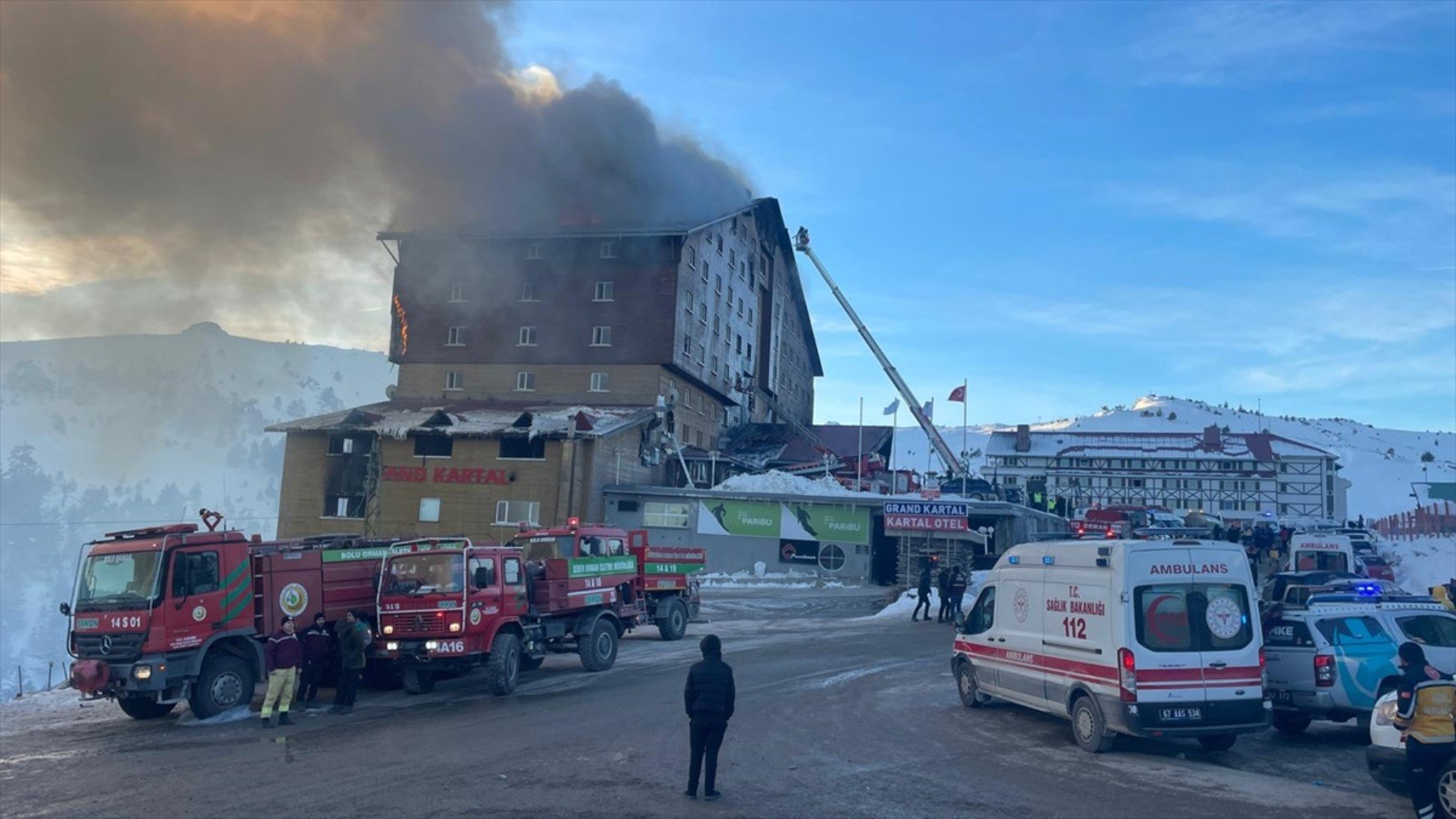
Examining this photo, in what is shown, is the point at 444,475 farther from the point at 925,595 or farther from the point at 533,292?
the point at 925,595

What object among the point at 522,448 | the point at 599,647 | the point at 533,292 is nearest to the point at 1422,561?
the point at 599,647

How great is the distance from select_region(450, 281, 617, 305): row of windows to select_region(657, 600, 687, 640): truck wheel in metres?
26.8

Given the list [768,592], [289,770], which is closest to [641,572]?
[289,770]

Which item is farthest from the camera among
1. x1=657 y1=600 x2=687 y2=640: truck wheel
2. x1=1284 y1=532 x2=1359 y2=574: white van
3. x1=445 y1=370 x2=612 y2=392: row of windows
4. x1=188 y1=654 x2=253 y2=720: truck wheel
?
x1=445 y1=370 x2=612 y2=392: row of windows

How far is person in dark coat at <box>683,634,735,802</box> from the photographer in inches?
356

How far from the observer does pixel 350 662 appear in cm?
1576

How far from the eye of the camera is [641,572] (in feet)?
78.1

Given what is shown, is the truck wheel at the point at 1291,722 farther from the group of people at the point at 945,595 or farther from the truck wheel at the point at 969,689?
the group of people at the point at 945,595

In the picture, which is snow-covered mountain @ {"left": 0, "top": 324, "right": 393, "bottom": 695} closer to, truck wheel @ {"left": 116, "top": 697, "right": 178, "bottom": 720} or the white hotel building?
the white hotel building

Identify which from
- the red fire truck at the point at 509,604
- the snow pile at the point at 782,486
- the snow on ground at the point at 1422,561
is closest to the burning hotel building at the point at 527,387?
the snow pile at the point at 782,486

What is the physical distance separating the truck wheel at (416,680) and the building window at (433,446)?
28363 millimetres

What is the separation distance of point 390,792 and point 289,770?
6.70 feet

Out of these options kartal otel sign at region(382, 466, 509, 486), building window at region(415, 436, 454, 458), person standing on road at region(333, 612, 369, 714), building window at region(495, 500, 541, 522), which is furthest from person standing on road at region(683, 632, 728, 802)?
building window at region(415, 436, 454, 458)

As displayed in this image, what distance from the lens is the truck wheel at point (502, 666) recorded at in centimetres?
1667
